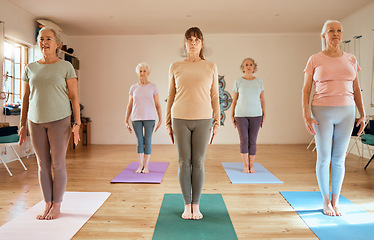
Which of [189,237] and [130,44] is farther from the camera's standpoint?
[130,44]

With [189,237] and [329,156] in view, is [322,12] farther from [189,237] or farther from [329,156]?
[189,237]

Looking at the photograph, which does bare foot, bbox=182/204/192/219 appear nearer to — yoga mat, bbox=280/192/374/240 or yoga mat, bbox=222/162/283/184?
yoga mat, bbox=280/192/374/240

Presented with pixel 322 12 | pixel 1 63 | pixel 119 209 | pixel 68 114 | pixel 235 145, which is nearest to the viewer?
pixel 68 114

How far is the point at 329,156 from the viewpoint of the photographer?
7.48 ft

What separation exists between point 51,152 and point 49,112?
31cm

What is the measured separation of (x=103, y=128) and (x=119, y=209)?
518 centimetres

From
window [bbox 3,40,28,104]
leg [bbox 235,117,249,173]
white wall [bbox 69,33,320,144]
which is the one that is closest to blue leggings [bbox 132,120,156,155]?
leg [bbox 235,117,249,173]

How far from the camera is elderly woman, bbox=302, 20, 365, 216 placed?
219cm

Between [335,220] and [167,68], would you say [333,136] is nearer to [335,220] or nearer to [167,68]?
[335,220]

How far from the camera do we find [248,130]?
12.6 feet

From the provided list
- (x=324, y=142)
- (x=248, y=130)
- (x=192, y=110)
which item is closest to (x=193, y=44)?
(x=192, y=110)

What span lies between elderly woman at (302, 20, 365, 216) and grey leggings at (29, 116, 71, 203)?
1902 mm

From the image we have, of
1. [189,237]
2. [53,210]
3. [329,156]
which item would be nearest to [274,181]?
[329,156]

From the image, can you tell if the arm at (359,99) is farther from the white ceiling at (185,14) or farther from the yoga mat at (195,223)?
the white ceiling at (185,14)
